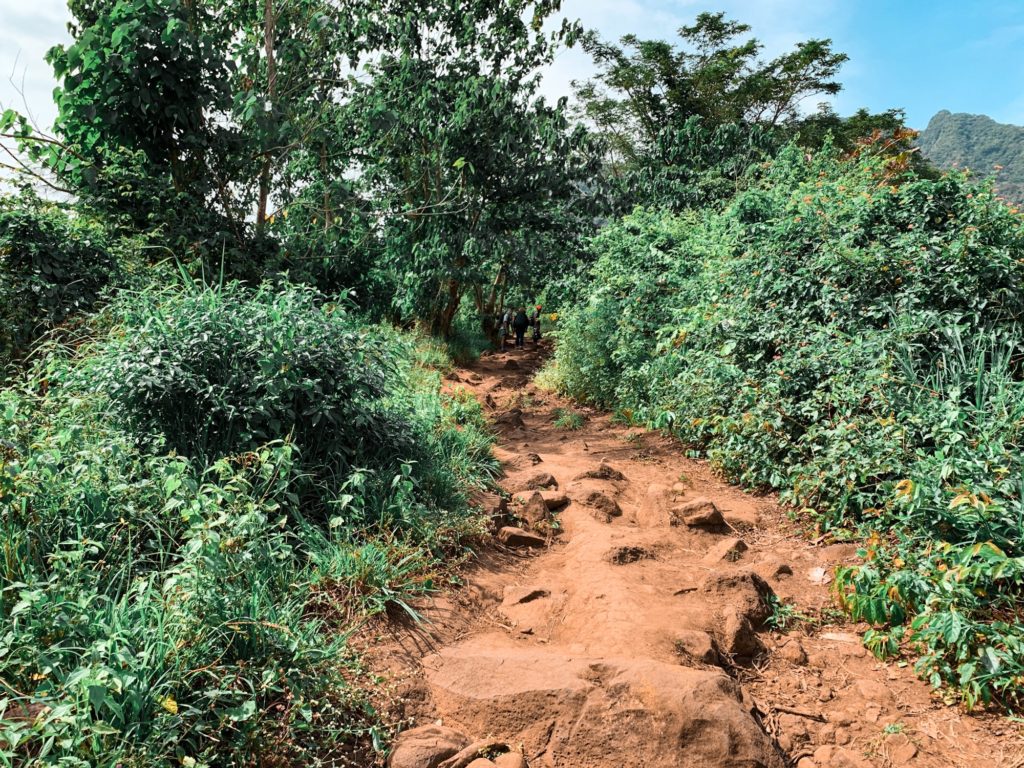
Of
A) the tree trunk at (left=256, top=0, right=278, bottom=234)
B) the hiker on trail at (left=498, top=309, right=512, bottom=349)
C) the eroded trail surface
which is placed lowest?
the eroded trail surface

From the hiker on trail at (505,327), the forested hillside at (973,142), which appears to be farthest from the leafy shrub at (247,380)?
the forested hillside at (973,142)

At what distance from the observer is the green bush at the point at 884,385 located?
2.94m

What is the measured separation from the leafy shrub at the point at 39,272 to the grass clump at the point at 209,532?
579 millimetres

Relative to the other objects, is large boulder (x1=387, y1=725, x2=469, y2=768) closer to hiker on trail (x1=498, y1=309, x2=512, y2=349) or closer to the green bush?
the green bush

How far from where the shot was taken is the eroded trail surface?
2.35m

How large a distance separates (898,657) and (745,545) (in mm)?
1252

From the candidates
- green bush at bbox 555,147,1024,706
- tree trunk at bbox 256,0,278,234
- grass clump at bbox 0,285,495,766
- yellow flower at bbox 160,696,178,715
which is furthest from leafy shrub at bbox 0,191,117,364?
green bush at bbox 555,147,1024,706

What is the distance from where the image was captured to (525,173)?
39.2 feet

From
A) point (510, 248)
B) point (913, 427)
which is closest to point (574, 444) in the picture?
point (913, 427)

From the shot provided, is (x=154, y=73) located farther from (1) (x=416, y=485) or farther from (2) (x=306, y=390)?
(1) (x=416, y=485)

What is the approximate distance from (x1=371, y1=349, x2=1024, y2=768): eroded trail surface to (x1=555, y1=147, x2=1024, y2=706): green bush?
0.27 metres

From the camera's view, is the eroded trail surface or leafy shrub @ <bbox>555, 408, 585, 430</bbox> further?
leafy shrub @ <bbox>555, 408, 585, 430</bbox>

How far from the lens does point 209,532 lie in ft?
7.81

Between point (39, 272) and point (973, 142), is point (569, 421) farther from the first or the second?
point (973, 142)
